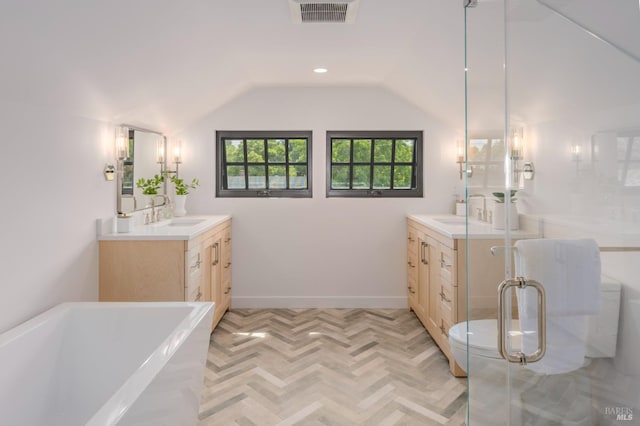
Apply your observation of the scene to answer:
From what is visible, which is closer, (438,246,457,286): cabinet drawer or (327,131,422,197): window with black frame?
(438,246,457,286): cabinet drawer

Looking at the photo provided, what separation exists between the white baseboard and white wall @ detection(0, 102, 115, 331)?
69.8 inches

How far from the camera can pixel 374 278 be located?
A: 4.34m

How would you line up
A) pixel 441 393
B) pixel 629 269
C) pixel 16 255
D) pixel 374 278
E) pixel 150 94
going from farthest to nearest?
pixel 374 278
pixel 150 94
pixel 441 393
pixel 16 255
pixel 629 269

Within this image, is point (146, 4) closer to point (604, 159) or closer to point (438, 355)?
point (604, 159)

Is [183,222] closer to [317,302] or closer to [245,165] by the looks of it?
[245,165]

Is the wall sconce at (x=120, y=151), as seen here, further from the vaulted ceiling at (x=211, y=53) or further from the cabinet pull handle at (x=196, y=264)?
the cabinet pull handle at (x=196, y=264)

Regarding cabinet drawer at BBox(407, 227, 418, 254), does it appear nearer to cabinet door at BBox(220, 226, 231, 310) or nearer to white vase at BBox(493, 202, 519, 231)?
cabinet door at BBox(220, 226, 231, 310)

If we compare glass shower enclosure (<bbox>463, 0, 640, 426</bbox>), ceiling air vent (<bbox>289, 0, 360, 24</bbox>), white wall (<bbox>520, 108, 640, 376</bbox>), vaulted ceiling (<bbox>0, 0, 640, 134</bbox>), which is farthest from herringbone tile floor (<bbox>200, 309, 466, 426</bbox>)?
ceiling air vent (<bbox>289, 0, 360, 24</bbox>)

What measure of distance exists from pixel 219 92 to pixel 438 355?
9.92 feet

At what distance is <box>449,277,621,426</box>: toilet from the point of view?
0.90 m

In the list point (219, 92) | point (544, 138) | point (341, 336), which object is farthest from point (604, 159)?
point (219, 92)

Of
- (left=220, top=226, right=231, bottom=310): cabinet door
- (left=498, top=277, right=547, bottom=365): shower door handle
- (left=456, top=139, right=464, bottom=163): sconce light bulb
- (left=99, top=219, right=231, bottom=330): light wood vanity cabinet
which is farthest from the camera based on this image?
(left=456, top=139, right=464, bottom=163): sconce light bulb

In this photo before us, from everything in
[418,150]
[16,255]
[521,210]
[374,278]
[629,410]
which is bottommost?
[374,278]

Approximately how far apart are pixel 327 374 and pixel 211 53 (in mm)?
2492
